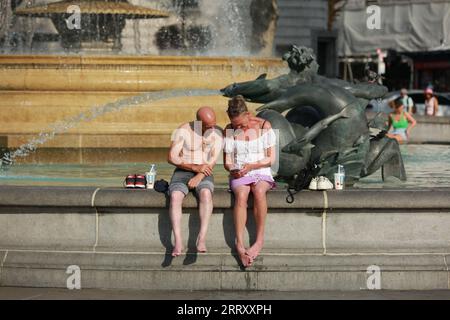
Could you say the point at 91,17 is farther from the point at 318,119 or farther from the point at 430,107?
the point at 430,107

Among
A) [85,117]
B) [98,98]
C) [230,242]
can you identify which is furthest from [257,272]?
[98,98]

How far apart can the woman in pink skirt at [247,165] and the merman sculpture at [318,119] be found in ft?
3.63

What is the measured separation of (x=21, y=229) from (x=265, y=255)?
6.18 feet

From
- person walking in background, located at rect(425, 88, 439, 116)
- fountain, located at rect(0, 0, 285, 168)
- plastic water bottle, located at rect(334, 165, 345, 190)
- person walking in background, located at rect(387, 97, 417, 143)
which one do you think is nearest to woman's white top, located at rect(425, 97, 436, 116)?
person walking in background, located at rect(425, 88, 439, 116)

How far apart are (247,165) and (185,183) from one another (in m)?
0.48

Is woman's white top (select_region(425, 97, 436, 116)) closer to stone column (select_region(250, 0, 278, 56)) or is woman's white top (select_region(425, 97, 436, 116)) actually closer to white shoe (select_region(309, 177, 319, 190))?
stone column (select_region(250, 0, 278, 56))

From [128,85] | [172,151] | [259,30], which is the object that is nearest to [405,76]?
[259,30]

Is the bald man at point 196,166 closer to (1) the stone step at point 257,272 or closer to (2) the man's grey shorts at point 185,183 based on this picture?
(2) the man's grey shorts at point 185,183

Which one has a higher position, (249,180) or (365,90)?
(365,90)

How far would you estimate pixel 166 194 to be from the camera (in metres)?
9.80

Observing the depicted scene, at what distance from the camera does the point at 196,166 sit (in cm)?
988

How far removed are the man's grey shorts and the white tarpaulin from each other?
45961mm

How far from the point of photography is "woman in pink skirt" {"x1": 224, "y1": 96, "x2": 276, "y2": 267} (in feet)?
31.3

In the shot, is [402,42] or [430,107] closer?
[430,107]
